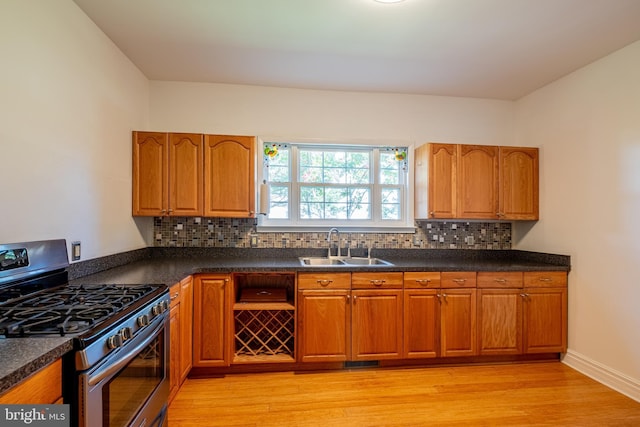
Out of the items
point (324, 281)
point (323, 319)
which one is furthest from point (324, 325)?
point (324, 281)

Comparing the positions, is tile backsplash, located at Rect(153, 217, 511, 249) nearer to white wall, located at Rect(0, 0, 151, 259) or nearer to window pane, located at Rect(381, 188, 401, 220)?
window pane, located at Rect(381, 188, 401, 220)

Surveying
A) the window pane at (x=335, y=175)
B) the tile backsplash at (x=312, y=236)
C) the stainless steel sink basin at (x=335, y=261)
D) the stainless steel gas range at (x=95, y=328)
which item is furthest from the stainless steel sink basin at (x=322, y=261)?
the stainless steel gas range at (x=95, y=328)

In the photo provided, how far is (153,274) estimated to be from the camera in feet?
7.38

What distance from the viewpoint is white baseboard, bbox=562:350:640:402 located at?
7.59ft

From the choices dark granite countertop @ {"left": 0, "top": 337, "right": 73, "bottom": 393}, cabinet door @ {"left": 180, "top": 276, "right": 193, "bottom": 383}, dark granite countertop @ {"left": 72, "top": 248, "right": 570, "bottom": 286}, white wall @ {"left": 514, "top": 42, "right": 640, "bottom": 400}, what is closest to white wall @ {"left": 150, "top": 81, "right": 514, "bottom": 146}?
white wall @ {"left": 514, "top": 42, "right": 640, "bottom": 400}

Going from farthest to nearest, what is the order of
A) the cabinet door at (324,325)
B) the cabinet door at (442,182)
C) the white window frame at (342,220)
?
the white window frame at (342,220), the cabinet door at (442,182), the cabinet door at (324,325)

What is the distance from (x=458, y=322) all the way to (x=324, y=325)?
1151 millimetres

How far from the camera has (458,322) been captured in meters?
2.73

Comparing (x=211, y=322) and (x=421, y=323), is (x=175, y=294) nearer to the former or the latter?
(x=211, y=322)

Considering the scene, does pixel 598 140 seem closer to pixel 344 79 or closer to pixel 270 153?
pixel 344 79

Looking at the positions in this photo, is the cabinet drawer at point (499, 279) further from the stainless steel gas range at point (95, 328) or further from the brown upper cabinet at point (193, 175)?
the stainless steel gas range at point (95, 328)

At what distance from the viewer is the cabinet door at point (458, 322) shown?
107 inches

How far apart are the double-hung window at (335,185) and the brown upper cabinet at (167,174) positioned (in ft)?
2.21

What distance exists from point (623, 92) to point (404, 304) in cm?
232
